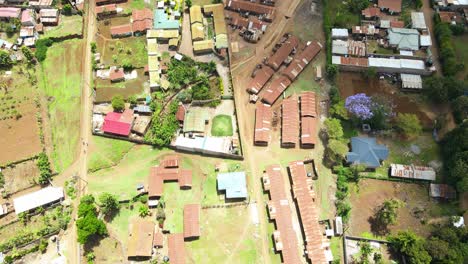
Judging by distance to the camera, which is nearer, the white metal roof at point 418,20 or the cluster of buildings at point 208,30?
the cluster of buildings at point 208,30

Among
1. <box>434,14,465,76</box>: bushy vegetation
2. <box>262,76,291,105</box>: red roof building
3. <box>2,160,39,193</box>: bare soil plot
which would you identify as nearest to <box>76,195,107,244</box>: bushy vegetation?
<box>2,160,39,193</box>: bare soil plot

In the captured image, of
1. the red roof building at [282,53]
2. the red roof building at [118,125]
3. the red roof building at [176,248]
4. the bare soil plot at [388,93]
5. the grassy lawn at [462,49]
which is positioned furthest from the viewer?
the red roof building at [282,53]

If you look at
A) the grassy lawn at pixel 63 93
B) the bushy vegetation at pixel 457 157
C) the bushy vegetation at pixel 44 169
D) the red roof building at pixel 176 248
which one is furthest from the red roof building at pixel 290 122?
the bushy vegetation at pixel 44 169

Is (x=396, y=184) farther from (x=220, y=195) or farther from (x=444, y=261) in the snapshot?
(x=220, y=195)

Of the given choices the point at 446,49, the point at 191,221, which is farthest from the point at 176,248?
the point at 446,49

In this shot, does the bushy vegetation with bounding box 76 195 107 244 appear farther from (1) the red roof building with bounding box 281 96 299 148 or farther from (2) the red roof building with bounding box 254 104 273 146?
(1) the red roof building with bounding box 281 96 299 148

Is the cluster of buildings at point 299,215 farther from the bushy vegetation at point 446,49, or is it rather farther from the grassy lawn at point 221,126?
the bushy vegetation at point 446,49

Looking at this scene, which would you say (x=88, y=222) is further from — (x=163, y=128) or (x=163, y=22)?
(x=163, y=22)

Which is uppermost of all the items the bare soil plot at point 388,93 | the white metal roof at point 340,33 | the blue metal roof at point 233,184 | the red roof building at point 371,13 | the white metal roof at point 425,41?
the red roof building at point 371,13
